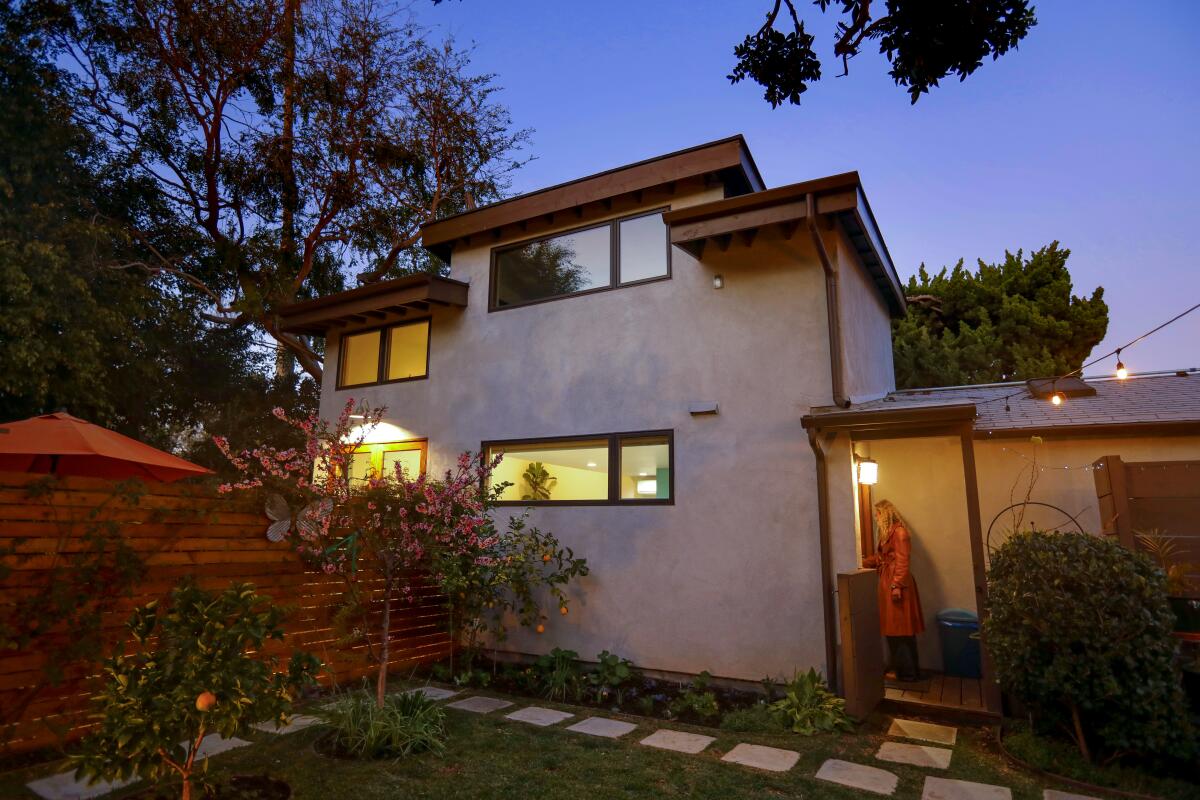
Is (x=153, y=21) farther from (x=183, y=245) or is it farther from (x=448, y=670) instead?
(x=448, y=670)

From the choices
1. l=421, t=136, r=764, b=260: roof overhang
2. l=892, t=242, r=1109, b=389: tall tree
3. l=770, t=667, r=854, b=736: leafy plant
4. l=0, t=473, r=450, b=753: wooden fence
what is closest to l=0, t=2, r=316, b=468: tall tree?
l=421, t=136, r=764, b=260: roof overhang

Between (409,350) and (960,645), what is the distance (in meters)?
7.83

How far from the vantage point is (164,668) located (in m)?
2.88

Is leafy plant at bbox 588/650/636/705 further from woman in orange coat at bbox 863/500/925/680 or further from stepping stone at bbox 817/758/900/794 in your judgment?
woman in orange coat at bbox 863/500/925/680

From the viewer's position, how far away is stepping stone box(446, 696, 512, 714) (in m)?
5.54

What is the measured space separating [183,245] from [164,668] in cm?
1382

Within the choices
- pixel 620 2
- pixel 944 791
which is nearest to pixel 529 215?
pixel 620 2

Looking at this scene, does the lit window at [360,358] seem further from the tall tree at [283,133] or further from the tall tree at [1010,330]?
the tall tree at [1010,330]

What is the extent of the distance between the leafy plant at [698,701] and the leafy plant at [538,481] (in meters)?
2.64

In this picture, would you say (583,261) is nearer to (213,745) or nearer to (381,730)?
(381,730)

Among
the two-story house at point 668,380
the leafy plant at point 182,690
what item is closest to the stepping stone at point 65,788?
the leafy plant at point 182,690

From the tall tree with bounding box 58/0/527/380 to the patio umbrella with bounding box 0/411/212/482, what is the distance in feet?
22.2

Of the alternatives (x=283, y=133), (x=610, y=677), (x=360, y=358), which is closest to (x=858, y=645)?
(x=610, y=677)

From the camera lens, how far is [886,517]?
7.00 metres
